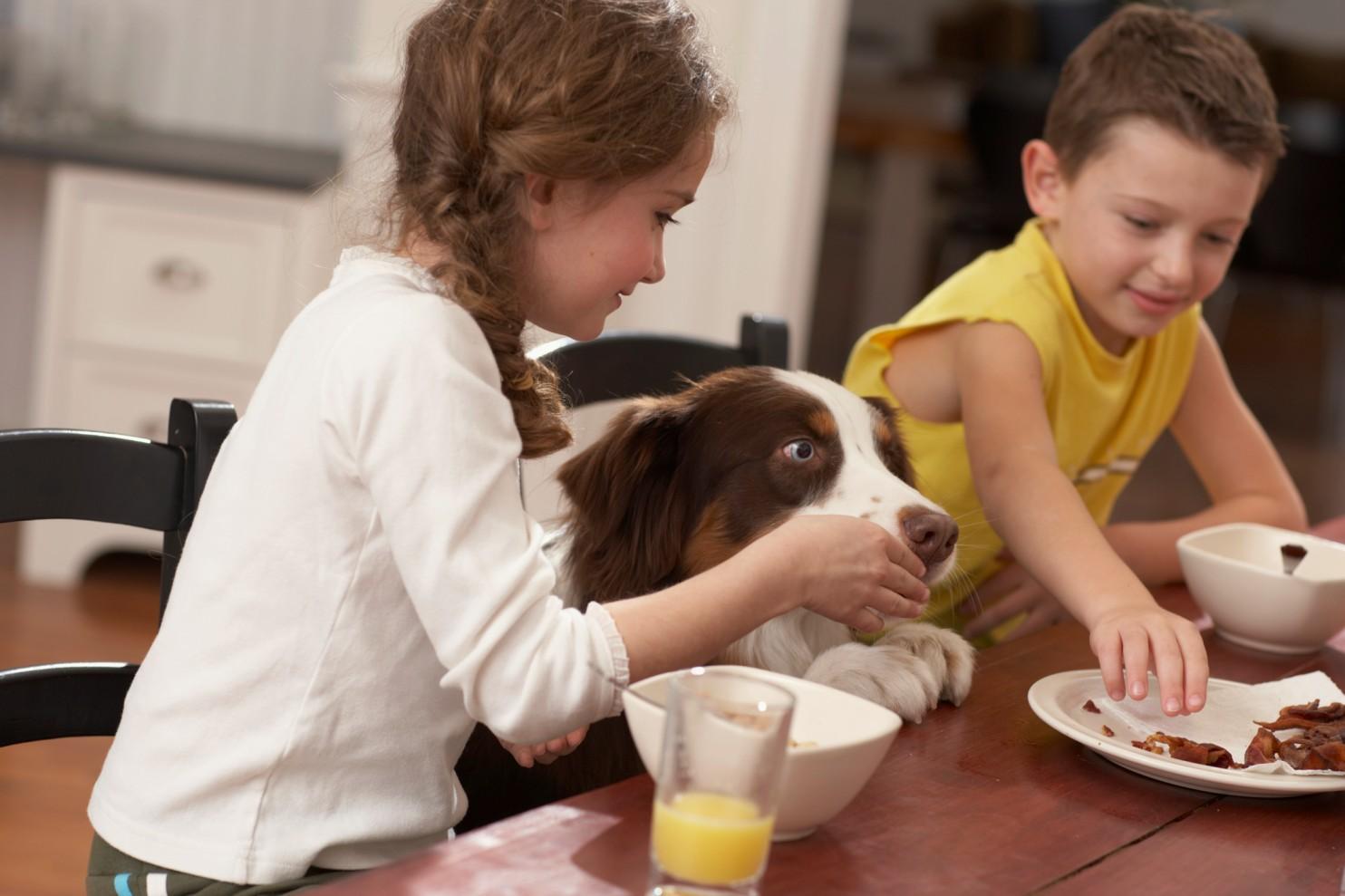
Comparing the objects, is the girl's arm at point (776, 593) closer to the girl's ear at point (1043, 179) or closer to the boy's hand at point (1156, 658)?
the boy's hand at point (1156, 658)

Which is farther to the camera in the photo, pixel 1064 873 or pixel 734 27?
pixel 734 27

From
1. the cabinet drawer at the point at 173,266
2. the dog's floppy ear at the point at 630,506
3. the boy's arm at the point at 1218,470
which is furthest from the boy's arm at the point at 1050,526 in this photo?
the cabinet drawer at the point at 173,266

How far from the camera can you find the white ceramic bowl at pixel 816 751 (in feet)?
2.97

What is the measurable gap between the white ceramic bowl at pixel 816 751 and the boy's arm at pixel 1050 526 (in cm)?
33

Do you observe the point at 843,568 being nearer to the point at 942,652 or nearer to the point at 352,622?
→ the point at 942,652

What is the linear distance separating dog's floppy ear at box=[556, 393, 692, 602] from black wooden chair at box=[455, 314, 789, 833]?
5.2 inches

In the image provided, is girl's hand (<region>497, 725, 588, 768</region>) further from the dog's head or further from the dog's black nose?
the dog's black nose

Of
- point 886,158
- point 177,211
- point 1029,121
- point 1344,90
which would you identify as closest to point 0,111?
point 177,211

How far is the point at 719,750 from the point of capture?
0.83 metres

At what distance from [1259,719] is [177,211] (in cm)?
298

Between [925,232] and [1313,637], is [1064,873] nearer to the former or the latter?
[1313,637]

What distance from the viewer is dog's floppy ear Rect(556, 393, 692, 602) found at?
145 centimetres

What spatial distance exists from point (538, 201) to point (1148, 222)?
938mm

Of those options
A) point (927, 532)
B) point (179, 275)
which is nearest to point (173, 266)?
point (179, 275)
